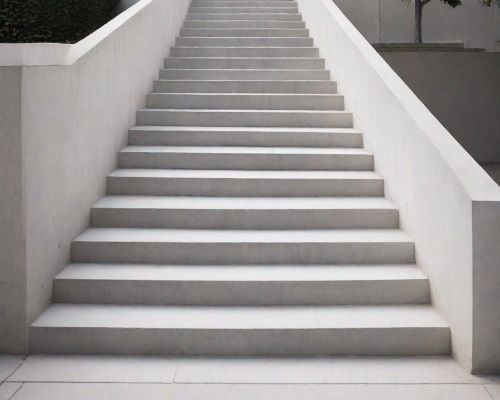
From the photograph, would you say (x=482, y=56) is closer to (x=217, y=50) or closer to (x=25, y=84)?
(x=217, y=50)

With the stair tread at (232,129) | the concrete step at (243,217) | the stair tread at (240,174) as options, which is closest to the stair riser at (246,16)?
the stair tread at (232,129)

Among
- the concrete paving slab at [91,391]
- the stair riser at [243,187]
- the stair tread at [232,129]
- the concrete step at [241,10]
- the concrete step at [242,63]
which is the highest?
the concrete step at [241,10]

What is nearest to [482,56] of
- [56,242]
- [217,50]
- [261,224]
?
[217,50]

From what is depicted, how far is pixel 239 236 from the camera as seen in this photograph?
4.14 meters

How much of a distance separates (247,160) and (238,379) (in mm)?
2333

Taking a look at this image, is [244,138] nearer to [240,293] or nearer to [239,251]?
[239,251]

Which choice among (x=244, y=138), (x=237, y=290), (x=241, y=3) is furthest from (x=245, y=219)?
(x=241, y=3)

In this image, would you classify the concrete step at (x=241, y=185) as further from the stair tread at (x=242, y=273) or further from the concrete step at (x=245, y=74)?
the concrete step at (x=245, y=74)

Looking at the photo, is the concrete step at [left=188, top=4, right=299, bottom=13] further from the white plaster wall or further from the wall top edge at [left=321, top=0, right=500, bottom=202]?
the wall top edge at [left=321, top=0, right=500, bottom=202]

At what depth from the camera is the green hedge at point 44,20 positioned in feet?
24.9

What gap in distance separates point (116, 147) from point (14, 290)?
6.44 ft

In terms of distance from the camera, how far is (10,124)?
128 inches

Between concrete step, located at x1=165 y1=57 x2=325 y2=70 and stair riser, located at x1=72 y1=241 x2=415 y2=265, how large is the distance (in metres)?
3.44

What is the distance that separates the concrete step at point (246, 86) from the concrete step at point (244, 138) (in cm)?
104
